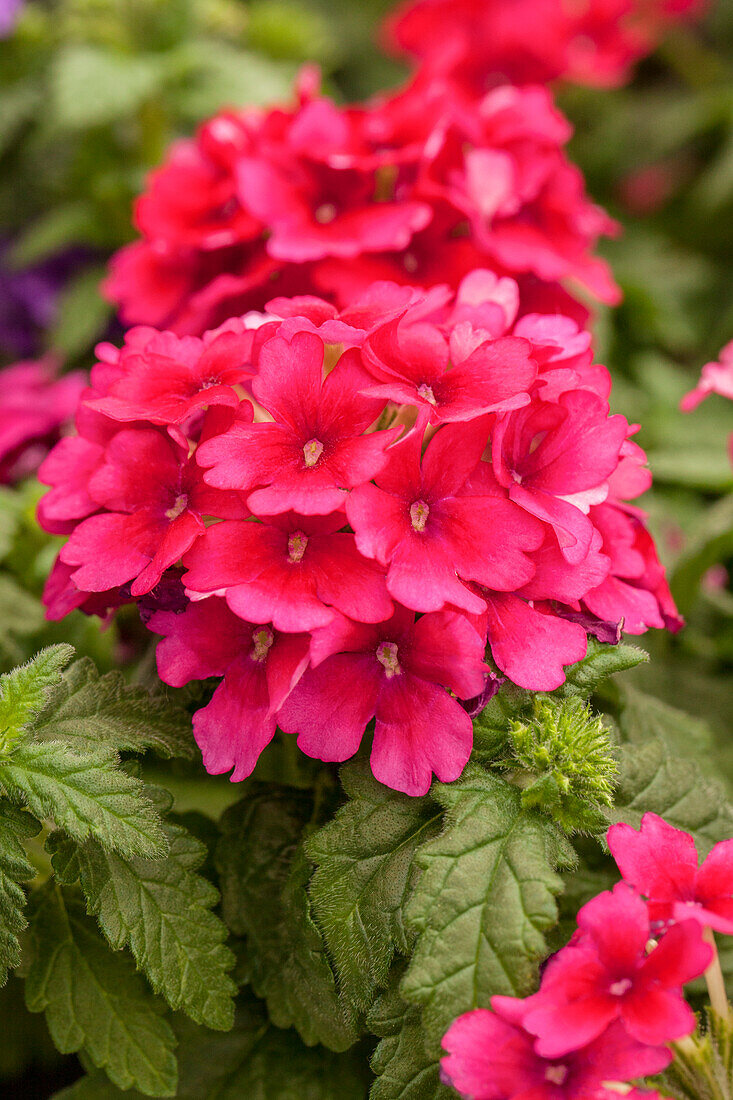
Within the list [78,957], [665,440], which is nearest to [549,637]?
[78,957]

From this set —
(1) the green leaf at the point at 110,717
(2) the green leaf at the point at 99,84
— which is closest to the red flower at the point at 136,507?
(1) the green leaf at the point at 110,717

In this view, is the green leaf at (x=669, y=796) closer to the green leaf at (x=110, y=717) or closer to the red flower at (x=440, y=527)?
the red flower at (x=440, y=527)

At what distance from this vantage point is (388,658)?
715mm

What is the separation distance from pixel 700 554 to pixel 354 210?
596 mm

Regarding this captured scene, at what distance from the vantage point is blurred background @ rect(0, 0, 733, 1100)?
1.18 m

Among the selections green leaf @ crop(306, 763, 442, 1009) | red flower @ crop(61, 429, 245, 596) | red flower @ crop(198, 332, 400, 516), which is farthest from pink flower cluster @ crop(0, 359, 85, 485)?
green leaf @ crop(306, 763, 442, 1009)

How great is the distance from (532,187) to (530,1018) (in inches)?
36.6

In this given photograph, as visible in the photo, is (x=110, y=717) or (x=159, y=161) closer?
(x=110, y=717)

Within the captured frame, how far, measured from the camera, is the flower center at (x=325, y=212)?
114 centimetres

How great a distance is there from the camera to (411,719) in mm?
697

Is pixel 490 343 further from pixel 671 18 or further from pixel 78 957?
pixel 671 18

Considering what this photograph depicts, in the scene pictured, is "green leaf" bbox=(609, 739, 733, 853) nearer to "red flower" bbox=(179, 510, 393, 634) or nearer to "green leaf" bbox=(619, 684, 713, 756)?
"green leaf" bbox=(619, 684, 713, 756)

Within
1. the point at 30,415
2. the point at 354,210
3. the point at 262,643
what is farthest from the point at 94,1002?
the point at 354,210

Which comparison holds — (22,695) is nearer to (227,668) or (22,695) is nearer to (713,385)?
(227,668)
